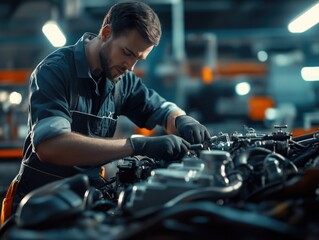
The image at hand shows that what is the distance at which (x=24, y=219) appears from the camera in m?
1.06

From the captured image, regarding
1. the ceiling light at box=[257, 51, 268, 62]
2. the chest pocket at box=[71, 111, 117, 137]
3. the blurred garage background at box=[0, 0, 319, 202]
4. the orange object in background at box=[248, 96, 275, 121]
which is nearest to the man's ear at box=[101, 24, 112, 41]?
the chest pocket at box=[71, 111, 117, 137]

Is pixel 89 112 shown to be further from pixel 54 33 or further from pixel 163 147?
pixel 54 33

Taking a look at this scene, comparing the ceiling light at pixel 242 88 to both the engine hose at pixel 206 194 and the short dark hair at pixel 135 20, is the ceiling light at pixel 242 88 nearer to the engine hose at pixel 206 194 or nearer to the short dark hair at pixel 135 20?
the short dark hair at pixel 135 20

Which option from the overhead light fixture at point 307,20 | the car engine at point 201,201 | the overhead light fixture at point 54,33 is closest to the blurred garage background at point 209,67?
the overhead light fixture at point 54,33

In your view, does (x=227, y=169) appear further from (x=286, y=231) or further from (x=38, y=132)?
(x=38, y=132)

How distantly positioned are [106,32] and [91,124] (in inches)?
18.9

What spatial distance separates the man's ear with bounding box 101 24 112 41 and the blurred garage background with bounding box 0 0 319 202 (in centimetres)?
320

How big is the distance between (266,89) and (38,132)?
8.16m

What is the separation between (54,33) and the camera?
6496 mm

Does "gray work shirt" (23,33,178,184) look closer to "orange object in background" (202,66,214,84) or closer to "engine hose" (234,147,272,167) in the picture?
"engine hose" (234,147,272,167)

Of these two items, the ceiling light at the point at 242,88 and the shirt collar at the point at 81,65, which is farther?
the ceiling light at the point at 242,88

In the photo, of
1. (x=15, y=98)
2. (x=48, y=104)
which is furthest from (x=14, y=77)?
(x=48, y=104)

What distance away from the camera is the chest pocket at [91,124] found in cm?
221

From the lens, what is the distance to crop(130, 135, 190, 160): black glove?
1.79m
